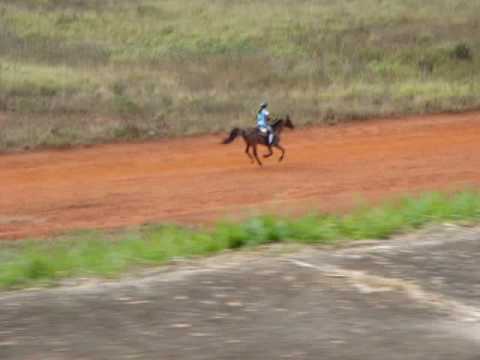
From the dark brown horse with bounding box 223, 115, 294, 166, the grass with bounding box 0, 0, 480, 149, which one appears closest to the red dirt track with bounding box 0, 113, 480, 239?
the dark brown horse with bounding box 223, 115, 294, 166

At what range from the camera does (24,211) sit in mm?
16938

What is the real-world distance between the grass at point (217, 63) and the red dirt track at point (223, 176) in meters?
1.25

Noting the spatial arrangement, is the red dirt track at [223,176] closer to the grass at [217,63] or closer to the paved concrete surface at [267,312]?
the grass at [217,63]

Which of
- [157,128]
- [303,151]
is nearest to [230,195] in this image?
[303,151]

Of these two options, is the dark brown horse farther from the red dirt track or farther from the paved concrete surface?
the paved concrete surface

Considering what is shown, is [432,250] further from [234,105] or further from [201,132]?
[234,105]

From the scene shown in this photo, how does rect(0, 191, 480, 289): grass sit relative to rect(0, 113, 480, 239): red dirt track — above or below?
above

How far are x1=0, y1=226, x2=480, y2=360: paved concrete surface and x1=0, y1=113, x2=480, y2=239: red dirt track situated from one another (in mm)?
8654

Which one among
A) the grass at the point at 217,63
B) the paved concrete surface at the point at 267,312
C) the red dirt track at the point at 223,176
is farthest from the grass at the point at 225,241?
the grass at the point at 217,63

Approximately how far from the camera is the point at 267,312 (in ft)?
15.2

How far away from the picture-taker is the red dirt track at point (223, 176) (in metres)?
16.3

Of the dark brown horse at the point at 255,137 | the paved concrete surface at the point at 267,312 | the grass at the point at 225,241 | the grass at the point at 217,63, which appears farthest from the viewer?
the grass at the point at 217,63

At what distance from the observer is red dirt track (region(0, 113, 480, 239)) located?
53.6 feet

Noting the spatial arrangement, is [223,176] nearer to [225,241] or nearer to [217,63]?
[217,63]
